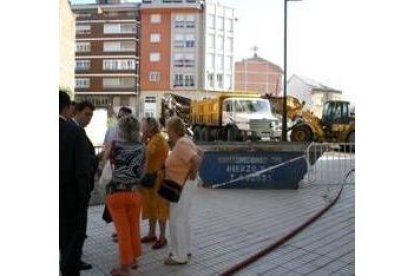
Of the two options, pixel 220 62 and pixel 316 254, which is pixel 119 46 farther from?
pixel 316 254

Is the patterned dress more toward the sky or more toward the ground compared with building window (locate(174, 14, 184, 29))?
more toward the ground

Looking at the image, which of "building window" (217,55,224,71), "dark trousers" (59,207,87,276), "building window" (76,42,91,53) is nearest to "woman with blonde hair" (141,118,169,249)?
"dark trousers" (59,207,87,276)

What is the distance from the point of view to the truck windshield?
2244 cm

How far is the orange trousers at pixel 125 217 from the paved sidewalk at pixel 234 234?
36cm

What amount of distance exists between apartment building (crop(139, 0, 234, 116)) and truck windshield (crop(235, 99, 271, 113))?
3998 cm

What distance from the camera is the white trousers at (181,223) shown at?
15.6 feet

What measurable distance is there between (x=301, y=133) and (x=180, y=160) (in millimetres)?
17379

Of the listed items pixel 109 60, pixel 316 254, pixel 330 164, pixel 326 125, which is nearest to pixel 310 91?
pixel 109 60

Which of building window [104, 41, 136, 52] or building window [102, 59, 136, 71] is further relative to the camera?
building window [104, 41, 136, 52]

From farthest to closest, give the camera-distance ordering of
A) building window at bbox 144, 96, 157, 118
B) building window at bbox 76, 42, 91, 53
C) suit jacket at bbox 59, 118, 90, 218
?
building window at bbox 76, 42, 91, 53
building window at bbox 144, 96, 157, 118
suit jacket at bbox 59, 118, 90, 218

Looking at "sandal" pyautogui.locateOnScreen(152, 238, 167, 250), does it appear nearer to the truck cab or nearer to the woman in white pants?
the woman in white pants

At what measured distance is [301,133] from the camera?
70.7 ft
